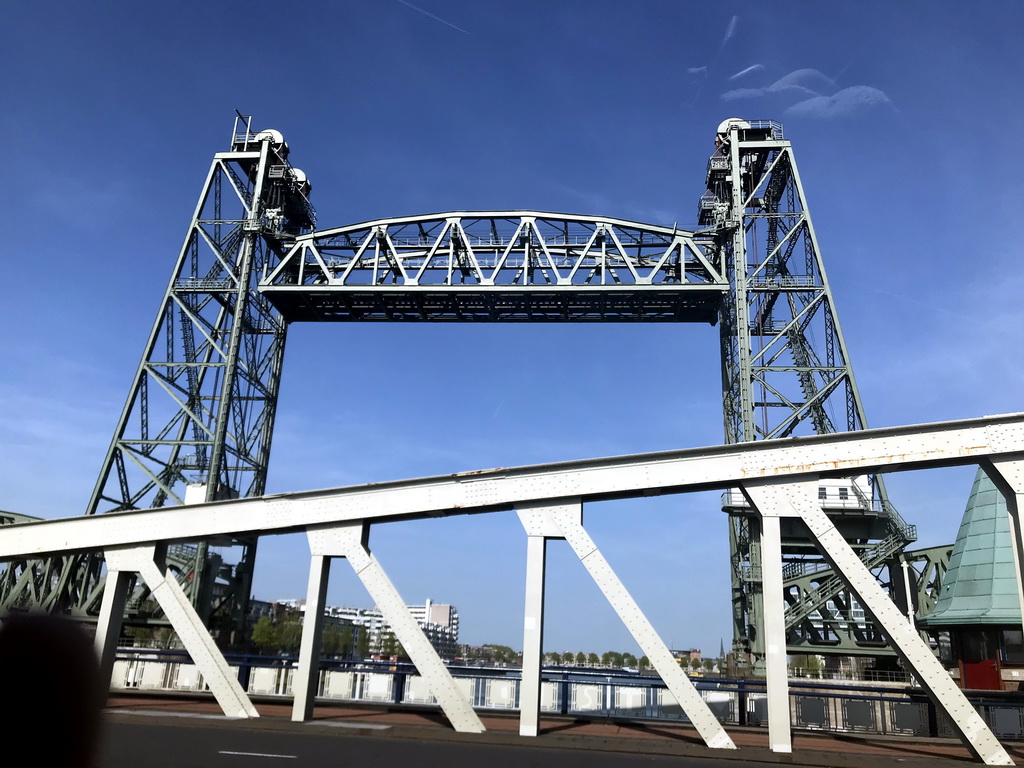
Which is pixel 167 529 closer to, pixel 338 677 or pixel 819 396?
pixel 338 677

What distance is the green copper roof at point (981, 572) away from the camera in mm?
28172

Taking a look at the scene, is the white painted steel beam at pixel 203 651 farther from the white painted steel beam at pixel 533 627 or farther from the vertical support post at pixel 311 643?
the white painted steel beam at pixel 533 627

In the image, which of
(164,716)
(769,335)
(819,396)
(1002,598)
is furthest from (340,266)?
(1002,598)

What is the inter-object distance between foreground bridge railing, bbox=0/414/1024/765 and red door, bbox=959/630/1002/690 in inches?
781

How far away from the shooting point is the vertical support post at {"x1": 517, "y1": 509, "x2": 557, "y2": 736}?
12.6 metres

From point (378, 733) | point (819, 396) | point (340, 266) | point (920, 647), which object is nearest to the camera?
point (920, 647)

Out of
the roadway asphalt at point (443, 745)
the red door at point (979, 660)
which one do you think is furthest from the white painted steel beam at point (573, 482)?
the red door at point (979, 660)

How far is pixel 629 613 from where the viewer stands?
12438 millimetres

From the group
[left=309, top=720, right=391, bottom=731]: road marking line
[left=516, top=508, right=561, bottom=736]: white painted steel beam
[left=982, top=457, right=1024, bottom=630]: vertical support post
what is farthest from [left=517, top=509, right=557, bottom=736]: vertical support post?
[left=982, top=457, right=1024, bottom=630]: vertical support post

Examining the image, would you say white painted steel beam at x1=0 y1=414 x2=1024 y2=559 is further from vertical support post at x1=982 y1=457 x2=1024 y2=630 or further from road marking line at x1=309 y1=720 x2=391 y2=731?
road marking line at x1=309 y1=720 x2=391 y2=731

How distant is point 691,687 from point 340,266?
96.6 ft

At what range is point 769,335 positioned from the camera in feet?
111

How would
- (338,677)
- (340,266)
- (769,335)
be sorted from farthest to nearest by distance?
1. (340,266)
2. (769,335)
3. (338,677)

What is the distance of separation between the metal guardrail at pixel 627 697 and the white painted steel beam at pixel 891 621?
12.4 feet
